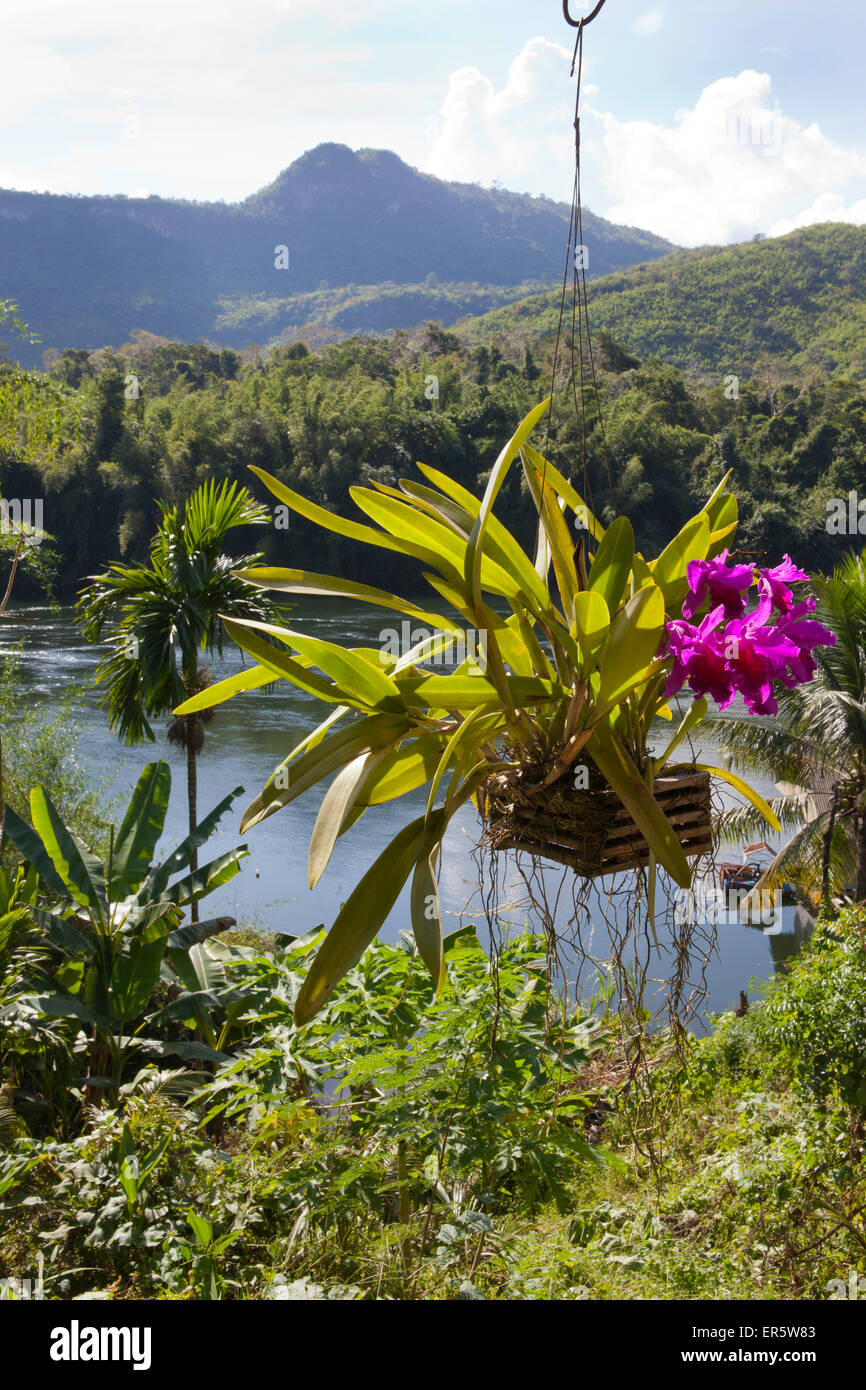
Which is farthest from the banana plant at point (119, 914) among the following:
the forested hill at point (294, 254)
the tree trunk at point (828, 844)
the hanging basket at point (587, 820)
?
the forested hill at point (294, 254)

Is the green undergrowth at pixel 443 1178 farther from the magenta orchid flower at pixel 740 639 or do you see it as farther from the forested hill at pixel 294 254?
the forested hill at pixel 294 254

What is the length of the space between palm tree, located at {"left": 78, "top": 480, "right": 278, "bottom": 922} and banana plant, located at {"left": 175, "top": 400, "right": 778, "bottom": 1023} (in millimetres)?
4472

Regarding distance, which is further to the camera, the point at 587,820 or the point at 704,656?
the point at 587,820

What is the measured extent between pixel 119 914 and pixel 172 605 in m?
1.94

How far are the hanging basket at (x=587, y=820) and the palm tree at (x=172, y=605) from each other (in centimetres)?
449

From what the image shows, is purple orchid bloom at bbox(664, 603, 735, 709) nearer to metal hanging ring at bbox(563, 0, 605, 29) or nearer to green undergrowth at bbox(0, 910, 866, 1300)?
metal hanging ring at bbox(563, 0, 605, 29)

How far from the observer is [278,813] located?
522 inches

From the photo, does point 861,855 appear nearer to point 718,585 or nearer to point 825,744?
point 825,744

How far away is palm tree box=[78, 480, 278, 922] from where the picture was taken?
5703mm

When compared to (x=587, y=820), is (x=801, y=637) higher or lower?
higher

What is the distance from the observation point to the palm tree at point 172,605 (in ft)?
18.7

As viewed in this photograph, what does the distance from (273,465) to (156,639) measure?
20.3 metres

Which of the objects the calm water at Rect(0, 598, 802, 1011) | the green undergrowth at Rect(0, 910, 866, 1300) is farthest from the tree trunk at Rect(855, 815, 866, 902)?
the green undergrowth at Rect(0, 910, 866, 1300)

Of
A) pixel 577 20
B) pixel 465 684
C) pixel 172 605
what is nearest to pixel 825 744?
pixel 172 605
